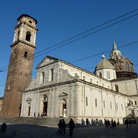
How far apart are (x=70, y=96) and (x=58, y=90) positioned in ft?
12.6

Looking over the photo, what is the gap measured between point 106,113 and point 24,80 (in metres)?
23.1

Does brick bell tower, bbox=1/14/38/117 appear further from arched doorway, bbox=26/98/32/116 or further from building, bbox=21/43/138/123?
arched doorway, bbox=26/98/32/116

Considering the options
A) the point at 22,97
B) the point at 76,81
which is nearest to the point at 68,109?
the point at 76,81

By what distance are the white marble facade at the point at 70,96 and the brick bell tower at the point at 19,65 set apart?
2449mm

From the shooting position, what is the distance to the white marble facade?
27312 mm

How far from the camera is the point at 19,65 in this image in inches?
1586

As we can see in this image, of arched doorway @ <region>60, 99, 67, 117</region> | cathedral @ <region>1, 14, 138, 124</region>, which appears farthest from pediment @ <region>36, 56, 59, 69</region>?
arched doorway @ <region>60, 99, 67, 117</region>

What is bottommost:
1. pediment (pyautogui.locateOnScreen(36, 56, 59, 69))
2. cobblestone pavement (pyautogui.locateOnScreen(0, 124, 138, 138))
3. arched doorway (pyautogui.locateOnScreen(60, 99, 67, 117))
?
cobblestone pavement (pyautogui.locateOnScreen(0, 124, 138, 138))

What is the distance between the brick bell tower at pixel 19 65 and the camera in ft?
124

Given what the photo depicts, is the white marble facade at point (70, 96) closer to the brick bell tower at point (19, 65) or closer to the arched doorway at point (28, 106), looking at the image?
the arched doorway at point (28, 106)

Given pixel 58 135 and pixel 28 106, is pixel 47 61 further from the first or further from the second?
pixel 58 135

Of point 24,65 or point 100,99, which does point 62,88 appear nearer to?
point 100,99

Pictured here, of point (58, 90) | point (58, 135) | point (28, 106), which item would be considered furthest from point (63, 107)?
point (58, 135)

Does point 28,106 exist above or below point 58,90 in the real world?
below
